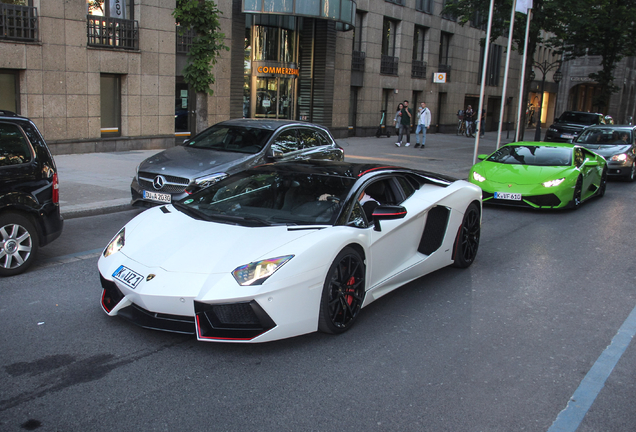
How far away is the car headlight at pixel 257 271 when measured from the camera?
4.18 metres

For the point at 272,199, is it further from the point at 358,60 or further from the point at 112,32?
the point at 358,60

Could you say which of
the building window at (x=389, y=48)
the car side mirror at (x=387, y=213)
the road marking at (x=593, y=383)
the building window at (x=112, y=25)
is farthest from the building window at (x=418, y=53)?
the road marking at (x=593, y=383)

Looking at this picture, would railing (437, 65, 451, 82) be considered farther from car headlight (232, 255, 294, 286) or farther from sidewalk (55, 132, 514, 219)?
car headlight (232, 255, 294, 286)

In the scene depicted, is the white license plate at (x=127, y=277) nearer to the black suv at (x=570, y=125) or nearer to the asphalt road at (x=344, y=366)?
the asphalt road at (x=344, y=366)

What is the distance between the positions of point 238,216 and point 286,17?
22.7 m

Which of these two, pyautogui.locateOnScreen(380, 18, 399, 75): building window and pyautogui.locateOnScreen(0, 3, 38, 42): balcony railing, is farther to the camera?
pyautogui.locateOnScreen(380, 18, 399, 75): building window

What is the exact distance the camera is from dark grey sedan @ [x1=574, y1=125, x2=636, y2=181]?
16.8m

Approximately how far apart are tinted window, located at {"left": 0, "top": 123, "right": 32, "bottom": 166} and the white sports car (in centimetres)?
183

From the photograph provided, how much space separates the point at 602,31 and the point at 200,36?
2625 centimetres

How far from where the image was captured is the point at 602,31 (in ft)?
105

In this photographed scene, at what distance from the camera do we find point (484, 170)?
11938mm

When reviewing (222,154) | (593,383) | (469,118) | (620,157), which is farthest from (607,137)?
(469,118)

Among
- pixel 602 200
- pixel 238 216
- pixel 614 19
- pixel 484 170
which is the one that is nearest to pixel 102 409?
pixel 238 216

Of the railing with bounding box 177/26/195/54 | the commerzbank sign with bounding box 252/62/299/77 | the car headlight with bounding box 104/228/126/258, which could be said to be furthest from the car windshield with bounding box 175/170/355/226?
the commerzbank sign with bounding box 252/62/299/77
